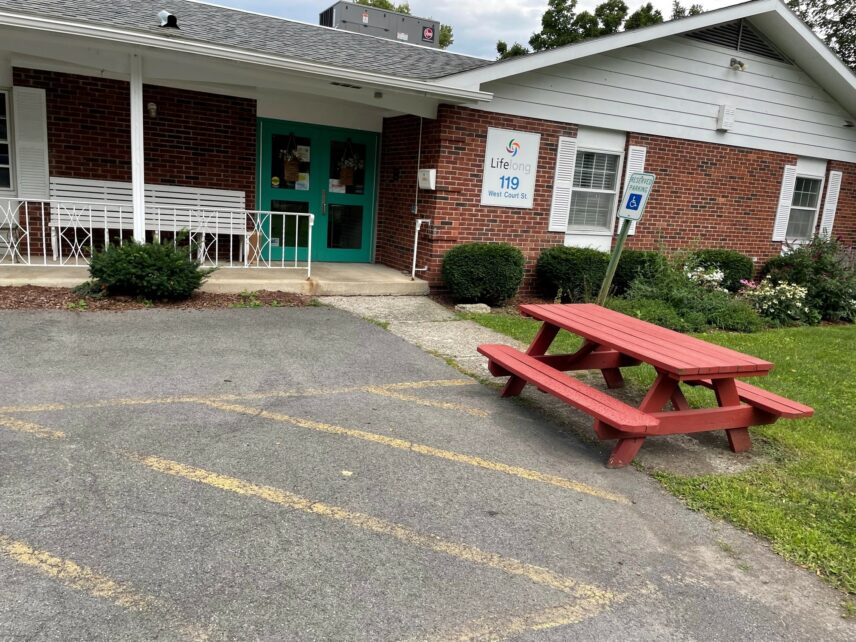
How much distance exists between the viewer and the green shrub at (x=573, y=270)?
31.9ft

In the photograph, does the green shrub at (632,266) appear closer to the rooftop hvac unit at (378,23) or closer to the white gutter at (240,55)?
the white gutter at (240,55)

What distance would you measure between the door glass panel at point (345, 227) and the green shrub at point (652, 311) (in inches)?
171

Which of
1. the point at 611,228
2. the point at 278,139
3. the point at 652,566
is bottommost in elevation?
the point at 652,566

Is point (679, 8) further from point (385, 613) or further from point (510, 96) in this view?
point (385, 613)

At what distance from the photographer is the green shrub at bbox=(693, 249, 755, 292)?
11.3 meters

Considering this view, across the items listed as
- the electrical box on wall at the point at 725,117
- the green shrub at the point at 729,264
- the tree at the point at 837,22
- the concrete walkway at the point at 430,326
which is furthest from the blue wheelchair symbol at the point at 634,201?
the tree at the point at 837,22

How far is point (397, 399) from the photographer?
5.15 metres

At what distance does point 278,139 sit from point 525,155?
388 centimetres

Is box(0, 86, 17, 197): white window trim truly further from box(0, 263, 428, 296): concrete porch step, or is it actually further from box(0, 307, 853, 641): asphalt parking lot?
box(0, 307, 853, 641): asphalt parking lot

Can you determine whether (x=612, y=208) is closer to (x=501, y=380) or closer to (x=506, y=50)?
(x=501, y=380)

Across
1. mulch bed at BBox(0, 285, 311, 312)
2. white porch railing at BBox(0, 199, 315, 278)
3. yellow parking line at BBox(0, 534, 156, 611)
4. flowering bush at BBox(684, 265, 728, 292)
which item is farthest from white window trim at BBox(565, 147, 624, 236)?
yellow parking line at BBox(0, 534, 156, 611)

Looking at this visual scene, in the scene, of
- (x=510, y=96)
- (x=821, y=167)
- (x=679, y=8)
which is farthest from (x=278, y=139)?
(x=679, y=8)

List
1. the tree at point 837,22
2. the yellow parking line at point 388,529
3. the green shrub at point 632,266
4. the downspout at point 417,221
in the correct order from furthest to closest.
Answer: the tree at point 837,22 → the green shrub at point 632,266 → the downspout at point 417,221 → the yellow parking line at point 388,529

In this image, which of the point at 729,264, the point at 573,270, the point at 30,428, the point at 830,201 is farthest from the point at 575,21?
the point at 30,428
